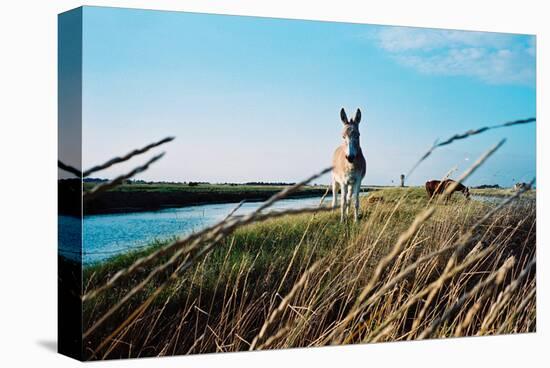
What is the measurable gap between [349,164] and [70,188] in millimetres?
2264

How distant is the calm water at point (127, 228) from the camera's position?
17.4 ft

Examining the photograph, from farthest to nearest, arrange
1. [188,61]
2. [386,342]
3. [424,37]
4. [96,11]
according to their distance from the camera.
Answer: [424,37]
[386,342]
[188,61]
[96,11]

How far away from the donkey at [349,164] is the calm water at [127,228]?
900mm

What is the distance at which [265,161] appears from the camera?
238 inches

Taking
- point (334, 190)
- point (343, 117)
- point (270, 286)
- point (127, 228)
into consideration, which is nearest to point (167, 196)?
point (127, 228)

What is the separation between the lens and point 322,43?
20.7 ft

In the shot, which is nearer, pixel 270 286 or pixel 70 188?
pixel 70 188

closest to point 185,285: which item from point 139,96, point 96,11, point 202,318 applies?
point 202,318

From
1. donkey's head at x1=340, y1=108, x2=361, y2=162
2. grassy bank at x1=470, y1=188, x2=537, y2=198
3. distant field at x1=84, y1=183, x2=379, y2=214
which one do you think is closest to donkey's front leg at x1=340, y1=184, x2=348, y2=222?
donkey's head at x1=340, y1=108, x2=361, y2=162

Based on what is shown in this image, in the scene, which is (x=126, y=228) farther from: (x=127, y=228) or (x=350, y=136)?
(x=350, y=136)

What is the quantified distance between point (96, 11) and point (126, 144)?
0.95m

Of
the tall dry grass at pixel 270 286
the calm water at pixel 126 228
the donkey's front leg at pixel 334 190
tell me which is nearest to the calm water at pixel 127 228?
the calm water at pixel 126 228

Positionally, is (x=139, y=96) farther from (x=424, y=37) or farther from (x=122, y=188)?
(x=424, y=37)

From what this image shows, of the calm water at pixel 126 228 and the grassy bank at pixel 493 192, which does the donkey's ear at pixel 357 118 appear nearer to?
the calm water at pixel 126 228
